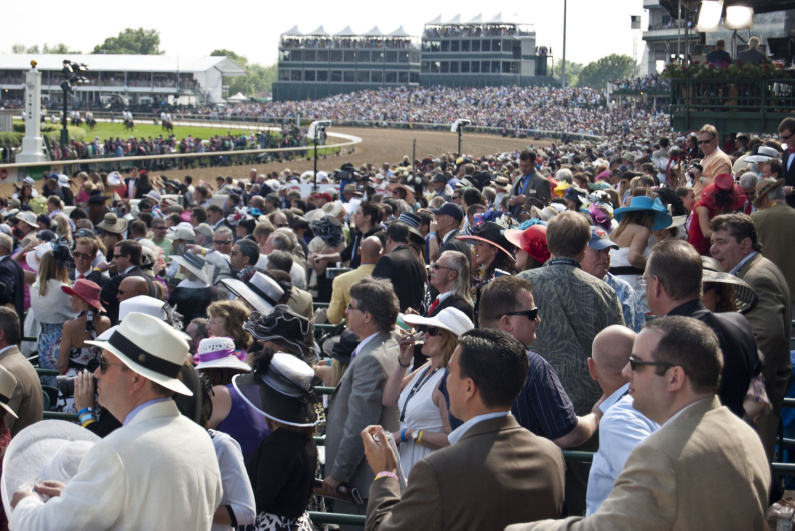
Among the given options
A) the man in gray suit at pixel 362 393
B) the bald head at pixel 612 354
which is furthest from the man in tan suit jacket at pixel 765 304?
the man in gray suit at pixel 362 393

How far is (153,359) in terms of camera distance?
2.88m

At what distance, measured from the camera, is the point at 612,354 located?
337 cm

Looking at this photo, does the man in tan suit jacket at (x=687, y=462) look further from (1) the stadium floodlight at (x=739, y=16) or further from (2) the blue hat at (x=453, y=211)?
(1) the stadium floodlight at (x=739, y=16)

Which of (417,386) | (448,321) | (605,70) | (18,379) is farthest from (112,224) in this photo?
(605,70)

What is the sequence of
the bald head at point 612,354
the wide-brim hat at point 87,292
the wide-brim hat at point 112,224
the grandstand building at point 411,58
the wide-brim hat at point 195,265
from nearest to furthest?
the bald head at point 612,354 → the wide-brim hat at point 87,292 → the wide-brim hat at point 195,265 → the wide-brim hat at point 112,224 → the grandstand building at point 411,58

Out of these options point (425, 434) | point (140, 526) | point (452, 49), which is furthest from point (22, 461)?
point (452, 49)

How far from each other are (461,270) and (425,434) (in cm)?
158

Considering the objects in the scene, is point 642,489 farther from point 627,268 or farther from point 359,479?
point 627,268

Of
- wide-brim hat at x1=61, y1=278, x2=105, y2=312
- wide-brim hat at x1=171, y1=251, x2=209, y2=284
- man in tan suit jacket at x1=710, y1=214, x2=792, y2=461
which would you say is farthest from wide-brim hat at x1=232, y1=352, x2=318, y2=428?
wide-brim hat at x1=171, y1=251, x2=209, y2=284

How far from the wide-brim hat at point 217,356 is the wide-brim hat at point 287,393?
0.39 m

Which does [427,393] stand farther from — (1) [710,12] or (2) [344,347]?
(1) [710,12]

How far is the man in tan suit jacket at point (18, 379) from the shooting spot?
4398 millimetres

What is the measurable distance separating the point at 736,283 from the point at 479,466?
2022 millimetres

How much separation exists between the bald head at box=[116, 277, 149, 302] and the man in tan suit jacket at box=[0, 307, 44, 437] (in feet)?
5.03
